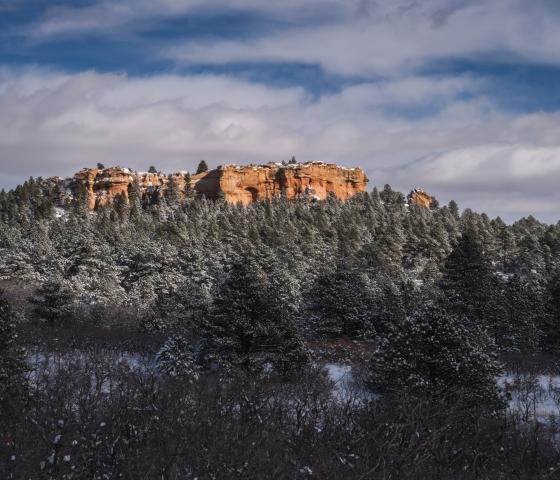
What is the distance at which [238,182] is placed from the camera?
14412 centimetres

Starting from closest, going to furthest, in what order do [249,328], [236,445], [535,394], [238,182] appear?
1. [236,445]
2. [249,328]
3. [535,394]
4. [238,182]

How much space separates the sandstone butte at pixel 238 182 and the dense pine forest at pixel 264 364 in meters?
58.6

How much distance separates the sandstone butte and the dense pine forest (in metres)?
58.6

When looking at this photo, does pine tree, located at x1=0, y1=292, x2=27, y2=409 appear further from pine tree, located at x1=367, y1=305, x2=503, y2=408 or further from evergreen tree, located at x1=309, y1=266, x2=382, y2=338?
evergreen tree, located at x1=309, y1=266, x2=382, y2=338

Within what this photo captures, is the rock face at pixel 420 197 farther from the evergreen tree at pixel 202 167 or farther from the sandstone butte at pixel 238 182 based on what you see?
the evergreen tree at pixel 202 167

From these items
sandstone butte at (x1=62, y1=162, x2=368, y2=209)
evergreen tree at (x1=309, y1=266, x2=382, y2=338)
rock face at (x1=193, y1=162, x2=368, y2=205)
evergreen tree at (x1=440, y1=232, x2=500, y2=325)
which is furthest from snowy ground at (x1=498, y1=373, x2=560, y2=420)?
rock face at (x1=193, y1=162, x2=368, y2=205)

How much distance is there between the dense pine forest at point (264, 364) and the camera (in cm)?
1205

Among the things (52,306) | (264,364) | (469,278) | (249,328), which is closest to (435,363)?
(264,364)

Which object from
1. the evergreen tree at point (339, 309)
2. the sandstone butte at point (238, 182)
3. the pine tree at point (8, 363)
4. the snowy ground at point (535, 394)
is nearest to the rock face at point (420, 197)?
the sandstone butte at point (238, 182)

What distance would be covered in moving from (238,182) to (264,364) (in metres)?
122

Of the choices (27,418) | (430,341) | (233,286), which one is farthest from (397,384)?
(27,418)

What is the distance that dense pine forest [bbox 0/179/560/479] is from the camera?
12.1 m

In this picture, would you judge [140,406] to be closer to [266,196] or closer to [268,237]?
[268,237]

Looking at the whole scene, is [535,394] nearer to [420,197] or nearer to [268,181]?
[268,181]
